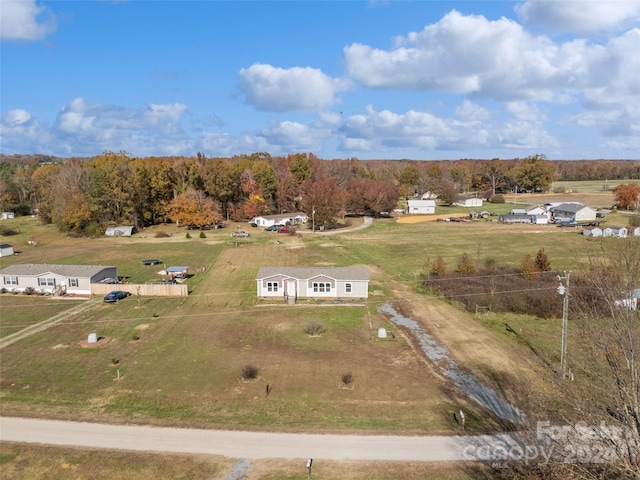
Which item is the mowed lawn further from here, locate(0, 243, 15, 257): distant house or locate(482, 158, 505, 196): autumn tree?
locate(482, 158, 505, 196): autumn tree

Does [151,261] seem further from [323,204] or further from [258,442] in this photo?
[258,442]

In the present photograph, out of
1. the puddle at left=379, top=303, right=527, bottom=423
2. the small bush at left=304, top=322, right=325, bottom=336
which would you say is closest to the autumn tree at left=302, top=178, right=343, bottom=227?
the puddle at left=379, top=303, right=527, bottom=423

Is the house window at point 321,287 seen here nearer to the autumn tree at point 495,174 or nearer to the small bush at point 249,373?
the small bush at point 249,373

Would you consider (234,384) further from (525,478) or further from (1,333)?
(1,333)

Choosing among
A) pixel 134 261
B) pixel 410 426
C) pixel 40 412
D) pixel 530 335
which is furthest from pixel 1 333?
pixel 530 335

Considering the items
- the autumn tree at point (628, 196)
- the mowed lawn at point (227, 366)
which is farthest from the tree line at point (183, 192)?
the autumn tree at point (628, 196)

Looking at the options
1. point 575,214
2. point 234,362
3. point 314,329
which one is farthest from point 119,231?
point 575,214
